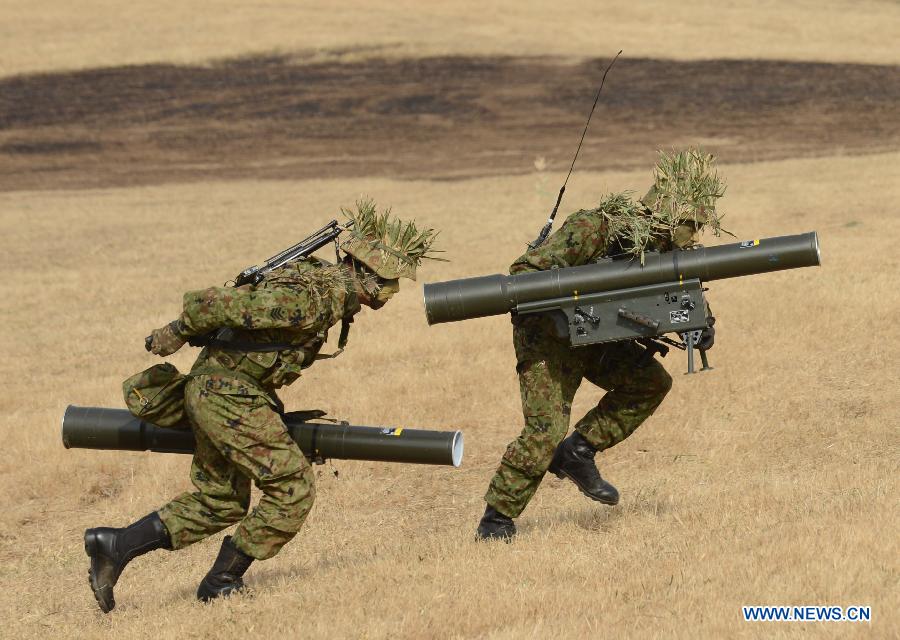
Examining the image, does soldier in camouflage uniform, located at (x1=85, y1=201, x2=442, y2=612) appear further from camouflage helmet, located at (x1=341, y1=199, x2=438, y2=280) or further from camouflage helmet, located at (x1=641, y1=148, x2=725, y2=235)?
camouflage helmet, located at (x1=641, y1=148, x2=725, y2=235)

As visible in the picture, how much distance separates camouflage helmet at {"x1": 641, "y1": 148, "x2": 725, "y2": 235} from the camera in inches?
291

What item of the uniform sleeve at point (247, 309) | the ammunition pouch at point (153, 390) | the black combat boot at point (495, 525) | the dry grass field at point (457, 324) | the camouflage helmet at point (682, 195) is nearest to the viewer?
the dry grass field at point (457, 324)

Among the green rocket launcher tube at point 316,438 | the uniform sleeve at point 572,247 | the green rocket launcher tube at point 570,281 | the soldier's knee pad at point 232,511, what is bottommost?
the soldier's knee pad at point 232,511

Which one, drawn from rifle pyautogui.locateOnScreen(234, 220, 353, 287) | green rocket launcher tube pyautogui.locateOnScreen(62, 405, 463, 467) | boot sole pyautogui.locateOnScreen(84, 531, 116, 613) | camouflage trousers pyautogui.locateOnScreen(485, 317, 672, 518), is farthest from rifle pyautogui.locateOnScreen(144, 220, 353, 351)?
camouflage trousers pyautogui.locateOnScreen(485, 317, 672, 518)

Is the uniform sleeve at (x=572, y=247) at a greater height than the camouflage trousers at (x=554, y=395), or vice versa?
the uniform sleeve at (x=572, y=247)

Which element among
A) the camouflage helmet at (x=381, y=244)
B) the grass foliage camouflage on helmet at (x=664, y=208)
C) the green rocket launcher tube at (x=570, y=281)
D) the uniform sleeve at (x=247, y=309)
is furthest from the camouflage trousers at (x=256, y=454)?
the grass foliage camouflage on helmet at (x=664, y=208)

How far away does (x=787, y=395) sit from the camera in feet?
35.4

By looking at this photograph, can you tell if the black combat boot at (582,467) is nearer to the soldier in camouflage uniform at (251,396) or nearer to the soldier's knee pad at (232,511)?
the soldier in camouflage uniform at (251,396)

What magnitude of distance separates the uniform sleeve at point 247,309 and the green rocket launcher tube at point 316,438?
76 centimetres

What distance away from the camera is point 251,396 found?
21.8ft

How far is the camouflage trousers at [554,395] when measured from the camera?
7445mm

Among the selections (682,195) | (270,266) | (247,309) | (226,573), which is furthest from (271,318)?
(682,195)

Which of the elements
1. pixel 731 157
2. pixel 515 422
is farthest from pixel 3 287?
pixel 731 157

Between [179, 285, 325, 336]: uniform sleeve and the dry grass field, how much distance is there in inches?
55.8
